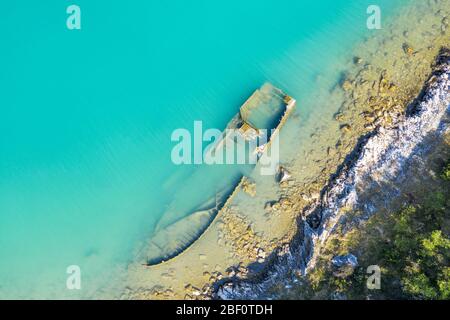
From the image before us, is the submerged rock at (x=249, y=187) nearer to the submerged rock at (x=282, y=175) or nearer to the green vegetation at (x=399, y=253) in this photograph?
the submerged rock at (x=282, y=175)

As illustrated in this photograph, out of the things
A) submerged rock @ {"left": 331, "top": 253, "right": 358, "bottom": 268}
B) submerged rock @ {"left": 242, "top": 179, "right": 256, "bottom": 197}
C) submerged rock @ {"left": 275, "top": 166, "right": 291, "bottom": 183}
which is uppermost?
submerged rock @ {"left": 275, "top": 166, "right": 291, "bottom": 183}

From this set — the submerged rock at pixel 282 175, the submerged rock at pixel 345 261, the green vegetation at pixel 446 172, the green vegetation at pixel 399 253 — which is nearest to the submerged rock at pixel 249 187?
the submerged rock at pixel 282 175

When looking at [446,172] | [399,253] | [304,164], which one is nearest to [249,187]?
[304,164]

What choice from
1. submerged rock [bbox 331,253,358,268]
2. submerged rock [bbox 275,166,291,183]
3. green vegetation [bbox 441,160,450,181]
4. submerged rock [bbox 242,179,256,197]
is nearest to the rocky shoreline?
submerged rock [bbox 331,253,358,268]

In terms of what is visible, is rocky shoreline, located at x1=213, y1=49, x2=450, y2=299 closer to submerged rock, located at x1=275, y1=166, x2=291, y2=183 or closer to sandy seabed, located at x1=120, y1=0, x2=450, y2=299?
sandy seabed, located at x1=120, y1=0, x2=450, y2=299

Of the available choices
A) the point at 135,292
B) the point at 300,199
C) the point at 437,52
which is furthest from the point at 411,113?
the point at 135,292

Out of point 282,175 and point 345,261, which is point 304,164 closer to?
point 282,175

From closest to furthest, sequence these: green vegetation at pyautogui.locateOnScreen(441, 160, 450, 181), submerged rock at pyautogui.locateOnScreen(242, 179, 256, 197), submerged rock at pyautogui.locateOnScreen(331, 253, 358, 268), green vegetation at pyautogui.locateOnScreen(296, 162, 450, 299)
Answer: green vegetation at pyautogui.locateOnScreen(296, 162, 450, 299) → submerged rock at pyautogui.locateOnScreen(331, 253, 358, 268) → green vegetation at pyautogui.locateOnScreen(441, 160, 450, 181) → submerged rock at pyautogui.locateOnScreen(242, 179, 256, 197)
